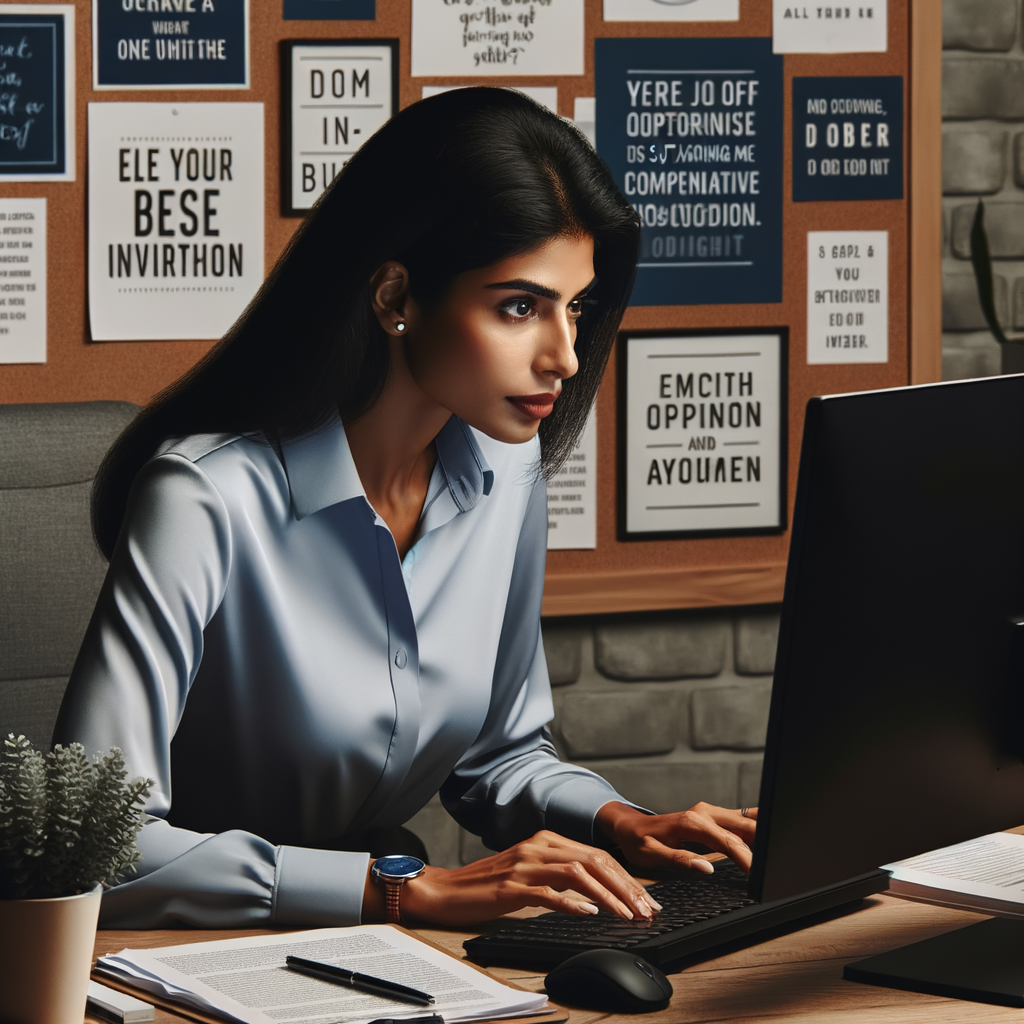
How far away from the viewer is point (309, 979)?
91 cm

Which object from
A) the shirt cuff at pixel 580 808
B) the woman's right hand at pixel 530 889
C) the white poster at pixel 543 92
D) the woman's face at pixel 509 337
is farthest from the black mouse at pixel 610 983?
the white poster at pixel 543 92

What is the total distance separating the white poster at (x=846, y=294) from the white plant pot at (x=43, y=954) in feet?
5.56

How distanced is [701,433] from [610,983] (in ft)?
4.68

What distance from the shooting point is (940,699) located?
37.1 inches

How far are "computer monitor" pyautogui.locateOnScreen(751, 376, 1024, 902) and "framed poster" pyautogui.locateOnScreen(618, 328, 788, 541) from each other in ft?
4.04

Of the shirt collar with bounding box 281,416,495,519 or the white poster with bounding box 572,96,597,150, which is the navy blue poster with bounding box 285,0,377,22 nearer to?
the white poster with bounding box 572,96,597,150

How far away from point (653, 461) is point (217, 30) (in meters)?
0.89

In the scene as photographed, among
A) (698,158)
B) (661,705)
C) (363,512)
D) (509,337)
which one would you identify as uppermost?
(698,158)

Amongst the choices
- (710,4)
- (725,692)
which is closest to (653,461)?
(725,692)

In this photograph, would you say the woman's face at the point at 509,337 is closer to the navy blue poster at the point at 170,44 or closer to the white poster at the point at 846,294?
the navy blue poster at the point at 170,44

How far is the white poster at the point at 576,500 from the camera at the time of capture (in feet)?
7.15

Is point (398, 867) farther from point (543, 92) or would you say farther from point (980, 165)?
point (980, 165)

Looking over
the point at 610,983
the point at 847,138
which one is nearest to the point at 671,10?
the point at 847,138

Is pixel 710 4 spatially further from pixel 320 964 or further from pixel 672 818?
pixel 320 964
